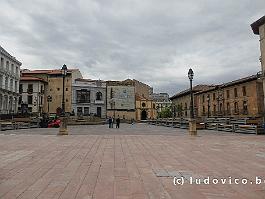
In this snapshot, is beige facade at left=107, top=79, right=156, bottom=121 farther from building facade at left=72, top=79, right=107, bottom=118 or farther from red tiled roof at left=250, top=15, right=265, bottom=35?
red tiled roof at left=250, top=15, right=265, bottom=35

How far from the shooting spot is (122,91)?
66375mm

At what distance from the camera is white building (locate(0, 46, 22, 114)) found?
47.5 m

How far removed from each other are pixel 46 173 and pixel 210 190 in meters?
3.60

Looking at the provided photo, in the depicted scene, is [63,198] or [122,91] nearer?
[63,198]

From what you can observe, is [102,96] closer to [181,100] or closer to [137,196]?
[181,100]

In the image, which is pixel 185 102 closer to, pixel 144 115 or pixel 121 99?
pixel 144 115

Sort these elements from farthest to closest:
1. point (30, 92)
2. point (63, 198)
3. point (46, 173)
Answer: point (30, 92) → point (46, 173) → point (63, 198)

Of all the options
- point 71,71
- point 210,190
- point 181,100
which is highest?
point 71,71

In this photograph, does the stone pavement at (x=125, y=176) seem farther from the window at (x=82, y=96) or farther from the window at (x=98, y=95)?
the window at (x=98, y=95)

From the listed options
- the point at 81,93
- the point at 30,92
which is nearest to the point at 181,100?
the point at 81,93

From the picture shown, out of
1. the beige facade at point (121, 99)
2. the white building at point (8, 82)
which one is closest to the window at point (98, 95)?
the beige facade at point (121, 99)

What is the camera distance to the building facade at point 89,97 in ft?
200

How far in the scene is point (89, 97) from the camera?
61.4 metres

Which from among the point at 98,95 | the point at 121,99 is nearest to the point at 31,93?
the point at 98,95
